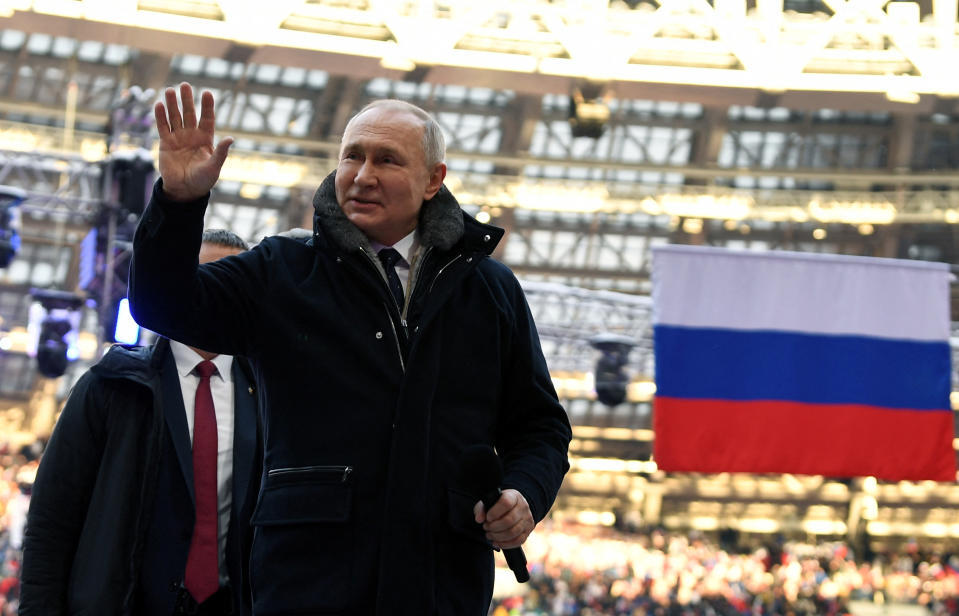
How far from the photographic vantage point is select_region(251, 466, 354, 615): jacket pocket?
1.82 m

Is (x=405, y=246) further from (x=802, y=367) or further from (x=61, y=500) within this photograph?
(x=802, y=367)

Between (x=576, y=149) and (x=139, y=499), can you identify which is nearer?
(x=139, y=499)

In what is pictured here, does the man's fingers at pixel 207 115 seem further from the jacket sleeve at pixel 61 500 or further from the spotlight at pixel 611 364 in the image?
the spotlight at pixel 611 364

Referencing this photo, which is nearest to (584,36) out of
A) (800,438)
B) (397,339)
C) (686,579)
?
(800,438)

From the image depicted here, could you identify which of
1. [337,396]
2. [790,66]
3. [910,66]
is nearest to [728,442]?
[337,396]

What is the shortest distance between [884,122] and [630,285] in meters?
6.73

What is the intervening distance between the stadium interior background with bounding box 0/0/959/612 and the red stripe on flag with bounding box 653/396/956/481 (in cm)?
552

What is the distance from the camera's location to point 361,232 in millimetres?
2043

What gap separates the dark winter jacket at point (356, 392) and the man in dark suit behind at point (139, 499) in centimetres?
79

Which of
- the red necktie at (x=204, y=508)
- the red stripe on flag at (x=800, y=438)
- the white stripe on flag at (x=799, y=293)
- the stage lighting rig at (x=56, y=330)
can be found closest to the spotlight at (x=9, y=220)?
the stage lighting rig at (x=56, y=330)

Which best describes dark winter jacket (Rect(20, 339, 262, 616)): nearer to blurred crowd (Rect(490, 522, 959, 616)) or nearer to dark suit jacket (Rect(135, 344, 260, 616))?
dark suit jacket (Rect(135, 344, 260, 616))

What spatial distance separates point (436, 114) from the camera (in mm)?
26422

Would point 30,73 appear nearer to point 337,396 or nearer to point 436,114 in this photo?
point 436,114

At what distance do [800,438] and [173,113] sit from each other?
7.41m
